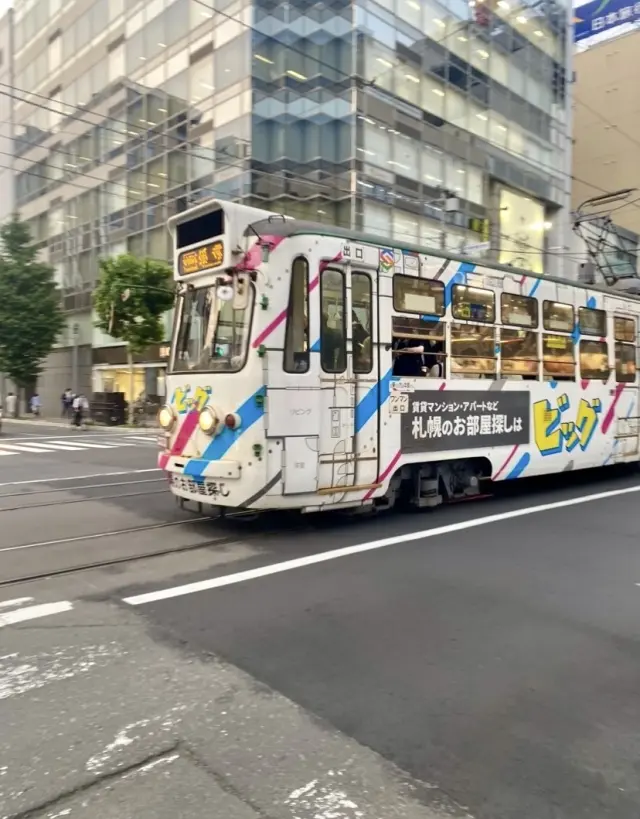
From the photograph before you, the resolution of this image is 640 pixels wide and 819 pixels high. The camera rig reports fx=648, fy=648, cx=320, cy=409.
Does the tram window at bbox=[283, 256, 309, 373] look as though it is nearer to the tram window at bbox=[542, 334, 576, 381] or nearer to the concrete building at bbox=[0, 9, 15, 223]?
the tram window at bbox=[542, 334, 576, 381]

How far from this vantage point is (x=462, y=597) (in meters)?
5.36


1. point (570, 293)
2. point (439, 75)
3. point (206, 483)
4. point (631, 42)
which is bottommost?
point (206, 483)

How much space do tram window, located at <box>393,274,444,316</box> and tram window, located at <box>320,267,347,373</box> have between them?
82 cm

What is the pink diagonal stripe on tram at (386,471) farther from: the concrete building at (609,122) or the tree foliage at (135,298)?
the concrete building at (609,122)

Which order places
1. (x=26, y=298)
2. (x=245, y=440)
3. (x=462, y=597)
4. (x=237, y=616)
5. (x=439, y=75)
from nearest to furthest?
(x=237, y=616), (x=462, y=597), (x=245, y=440), (x=439, y=75), (x=26, y=298)

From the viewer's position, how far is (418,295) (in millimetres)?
7984

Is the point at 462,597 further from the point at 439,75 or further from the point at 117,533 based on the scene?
the point at 439,75

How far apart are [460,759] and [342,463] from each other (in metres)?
4.37

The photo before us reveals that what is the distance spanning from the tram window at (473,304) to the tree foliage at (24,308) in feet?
102

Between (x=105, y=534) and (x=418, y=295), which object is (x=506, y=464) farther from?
(x=105, y=534)

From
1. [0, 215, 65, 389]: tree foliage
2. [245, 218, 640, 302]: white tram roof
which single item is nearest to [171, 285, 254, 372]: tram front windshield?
[245, 218, 640, 302]: white tram roof

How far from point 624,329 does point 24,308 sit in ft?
103

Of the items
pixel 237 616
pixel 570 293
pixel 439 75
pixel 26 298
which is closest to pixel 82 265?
pixel 26 298

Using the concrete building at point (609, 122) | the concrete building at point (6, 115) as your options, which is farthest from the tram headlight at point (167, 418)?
the concrete building at point (6, 115)
